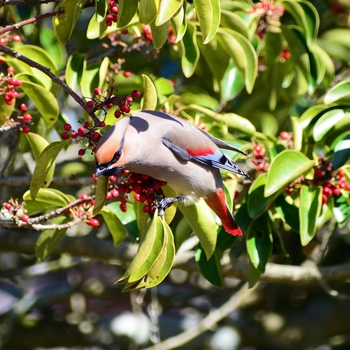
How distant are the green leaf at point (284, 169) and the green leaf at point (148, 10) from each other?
0.91 m

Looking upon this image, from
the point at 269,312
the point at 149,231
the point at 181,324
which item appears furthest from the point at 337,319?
the point at 149,231

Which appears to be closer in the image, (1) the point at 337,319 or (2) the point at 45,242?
(2) the point at 45,242

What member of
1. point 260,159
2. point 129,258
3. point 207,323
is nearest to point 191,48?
point 260,159

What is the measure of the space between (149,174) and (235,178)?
0.75 meters

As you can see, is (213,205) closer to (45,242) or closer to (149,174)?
(149,174)

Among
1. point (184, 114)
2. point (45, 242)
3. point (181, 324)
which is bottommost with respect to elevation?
point (181, 324)

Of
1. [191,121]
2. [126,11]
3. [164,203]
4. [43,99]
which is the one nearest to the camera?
[126,11]

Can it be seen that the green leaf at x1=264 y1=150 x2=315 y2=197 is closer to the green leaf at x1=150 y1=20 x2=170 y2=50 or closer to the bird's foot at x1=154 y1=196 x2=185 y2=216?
the bird's foot at x1=154 y1=196 x2=185 y2=216


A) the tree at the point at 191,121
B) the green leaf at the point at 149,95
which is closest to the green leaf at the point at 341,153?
the tree at the point at 191,121

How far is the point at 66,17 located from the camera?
2.69 meters

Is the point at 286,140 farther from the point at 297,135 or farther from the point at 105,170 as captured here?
the point at 105,170

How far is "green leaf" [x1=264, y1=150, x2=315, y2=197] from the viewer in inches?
116

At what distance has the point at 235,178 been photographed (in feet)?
11.4

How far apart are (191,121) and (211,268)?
28.9 inches
